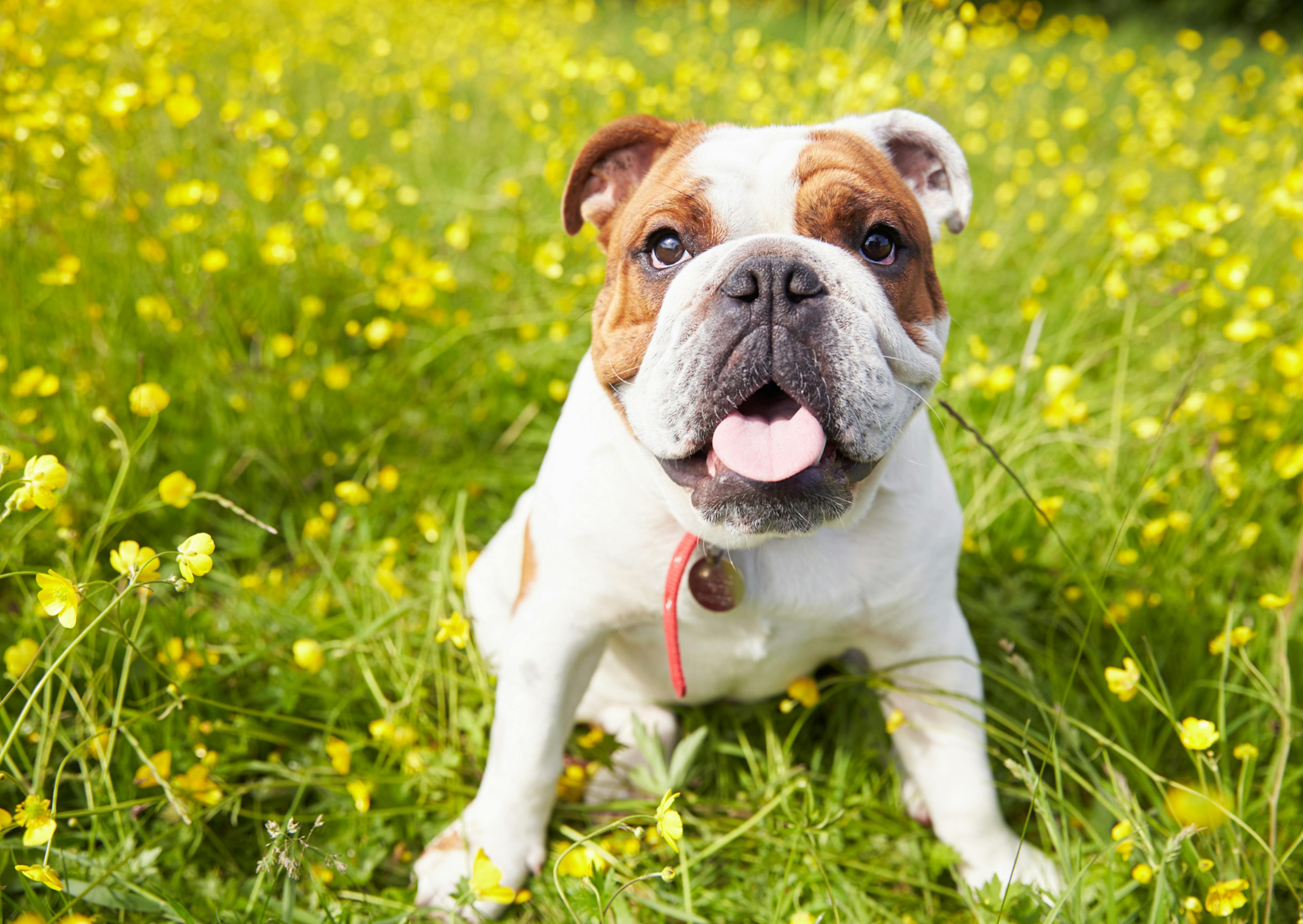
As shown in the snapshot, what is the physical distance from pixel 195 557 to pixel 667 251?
1092 millimetres

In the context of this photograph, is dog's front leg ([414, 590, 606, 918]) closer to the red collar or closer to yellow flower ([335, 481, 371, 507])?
the red collar

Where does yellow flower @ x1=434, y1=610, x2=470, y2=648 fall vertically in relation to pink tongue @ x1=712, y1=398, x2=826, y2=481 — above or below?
below

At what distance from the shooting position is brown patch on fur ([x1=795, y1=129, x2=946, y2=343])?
177 cm

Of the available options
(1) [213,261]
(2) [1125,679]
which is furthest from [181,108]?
(2) [1125,679]

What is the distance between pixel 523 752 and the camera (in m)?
2.00

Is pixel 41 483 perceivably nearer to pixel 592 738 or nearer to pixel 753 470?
pixel 753 470

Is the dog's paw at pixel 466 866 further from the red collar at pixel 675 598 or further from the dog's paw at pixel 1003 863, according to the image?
the dog's paw at pixel 1003 863

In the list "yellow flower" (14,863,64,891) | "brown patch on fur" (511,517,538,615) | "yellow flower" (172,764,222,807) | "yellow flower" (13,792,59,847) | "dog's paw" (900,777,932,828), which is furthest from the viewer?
"dog's paw" (900,777,932,828)

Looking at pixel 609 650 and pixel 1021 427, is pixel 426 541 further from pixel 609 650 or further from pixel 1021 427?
pixel 1021 427

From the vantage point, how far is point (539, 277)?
397 centimetres

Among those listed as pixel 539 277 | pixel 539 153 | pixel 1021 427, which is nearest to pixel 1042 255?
pixel 1021 427

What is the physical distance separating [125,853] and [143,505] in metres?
0.79

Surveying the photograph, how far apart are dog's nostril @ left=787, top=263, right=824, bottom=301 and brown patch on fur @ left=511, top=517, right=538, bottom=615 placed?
34.8 inches

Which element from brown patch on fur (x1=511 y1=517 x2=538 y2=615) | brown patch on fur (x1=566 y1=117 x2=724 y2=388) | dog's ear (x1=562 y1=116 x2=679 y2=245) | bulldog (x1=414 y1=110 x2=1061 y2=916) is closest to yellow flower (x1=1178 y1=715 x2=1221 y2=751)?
bulldog (x1=414 y1=110 x2=1061 y2=916)
